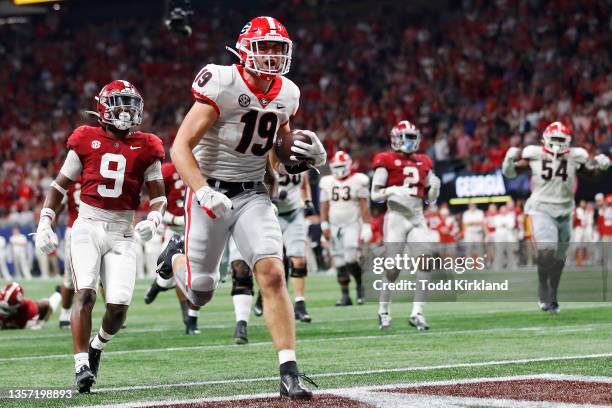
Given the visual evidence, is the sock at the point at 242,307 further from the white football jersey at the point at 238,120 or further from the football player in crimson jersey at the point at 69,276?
the white football jersey at the point at 238,120

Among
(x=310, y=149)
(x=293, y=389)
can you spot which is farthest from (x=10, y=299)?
(x=293, y=389)

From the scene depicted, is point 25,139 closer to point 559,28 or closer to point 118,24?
point 118,24

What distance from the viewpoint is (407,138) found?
9.66m

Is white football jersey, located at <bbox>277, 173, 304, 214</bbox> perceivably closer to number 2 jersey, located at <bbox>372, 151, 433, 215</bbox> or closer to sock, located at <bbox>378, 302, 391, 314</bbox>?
number 2 jersey, located at <bbox>372, 151, 433, 215</bbox>

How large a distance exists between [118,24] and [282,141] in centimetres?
2880

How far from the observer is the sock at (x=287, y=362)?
16.1 feet

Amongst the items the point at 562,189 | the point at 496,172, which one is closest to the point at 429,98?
the point at 496,172

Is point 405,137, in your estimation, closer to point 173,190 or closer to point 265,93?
point 173,190

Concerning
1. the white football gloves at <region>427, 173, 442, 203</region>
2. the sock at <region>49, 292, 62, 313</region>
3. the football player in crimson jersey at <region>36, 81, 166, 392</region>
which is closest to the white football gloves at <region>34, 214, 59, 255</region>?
the football player in crimson jersey at <region>36, 81, 166, 392</region>

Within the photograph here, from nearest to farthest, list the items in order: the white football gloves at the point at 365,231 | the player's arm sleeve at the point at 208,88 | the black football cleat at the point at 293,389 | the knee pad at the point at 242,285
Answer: the black football cleat at the point at 293,389 < the player's arm sleeve at the point at 208,88 < the knee pad at the point at 242,285 < the white football gloves at the point at 365,231

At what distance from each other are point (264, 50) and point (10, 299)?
6087mm

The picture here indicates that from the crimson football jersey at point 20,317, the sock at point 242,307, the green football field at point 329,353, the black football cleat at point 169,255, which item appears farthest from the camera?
the crimson football jersey at point 20,317

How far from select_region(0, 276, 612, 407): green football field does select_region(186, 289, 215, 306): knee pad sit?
1.42 feet

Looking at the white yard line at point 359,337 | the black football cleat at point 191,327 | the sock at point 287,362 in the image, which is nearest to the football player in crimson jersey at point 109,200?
the sock at point 287,362
